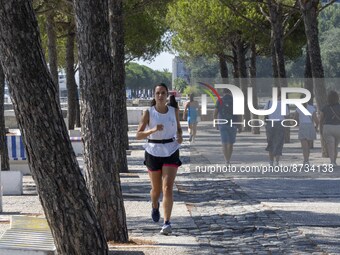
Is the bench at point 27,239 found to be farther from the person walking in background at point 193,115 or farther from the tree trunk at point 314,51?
the person walking in background at point 193,115

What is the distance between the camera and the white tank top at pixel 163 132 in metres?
12.8

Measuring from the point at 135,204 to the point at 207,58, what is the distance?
1326 inches

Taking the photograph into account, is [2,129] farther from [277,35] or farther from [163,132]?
[277,35]

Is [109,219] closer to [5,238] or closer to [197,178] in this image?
[5,238]

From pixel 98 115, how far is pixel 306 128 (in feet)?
43.2

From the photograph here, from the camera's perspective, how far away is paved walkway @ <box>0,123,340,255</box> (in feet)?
38.8

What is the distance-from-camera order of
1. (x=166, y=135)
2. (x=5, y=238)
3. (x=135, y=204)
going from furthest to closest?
(x=135, y=204) → (x=166, y=135) → (x=5, y=238)

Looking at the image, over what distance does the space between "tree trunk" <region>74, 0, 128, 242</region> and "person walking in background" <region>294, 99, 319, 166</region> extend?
1218 centimetres

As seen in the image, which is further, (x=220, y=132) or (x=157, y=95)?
Answer: (x=220, y=132)

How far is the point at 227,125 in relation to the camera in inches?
956

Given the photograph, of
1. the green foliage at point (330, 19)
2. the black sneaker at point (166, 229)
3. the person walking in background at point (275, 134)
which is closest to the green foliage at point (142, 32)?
the person walking in background at point (275, 134)

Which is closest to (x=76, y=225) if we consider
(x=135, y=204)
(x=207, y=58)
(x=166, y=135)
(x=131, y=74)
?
(x=166, y=135)

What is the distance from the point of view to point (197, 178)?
2258cm

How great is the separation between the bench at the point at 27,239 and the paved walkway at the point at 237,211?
94cm
